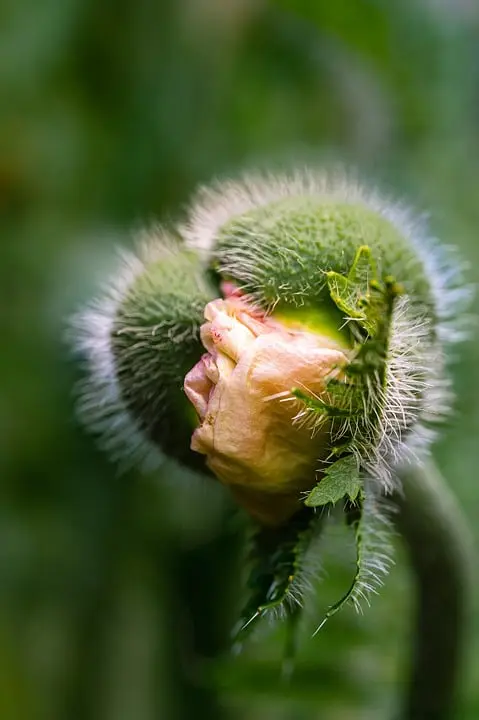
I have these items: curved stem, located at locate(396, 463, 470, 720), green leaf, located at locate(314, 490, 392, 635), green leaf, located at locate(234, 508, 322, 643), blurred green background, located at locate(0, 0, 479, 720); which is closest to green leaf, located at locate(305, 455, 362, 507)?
green leaf, located at locate(314, 490, 392, 635)

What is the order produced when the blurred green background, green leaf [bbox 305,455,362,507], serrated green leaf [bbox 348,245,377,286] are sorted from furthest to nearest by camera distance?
the blurred green background < serrated green leaf [bbox 348,245,377,286] < green leaf [bbox 305,455,362,507]

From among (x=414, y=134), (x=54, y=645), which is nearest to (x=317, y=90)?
(x=414, y=134)

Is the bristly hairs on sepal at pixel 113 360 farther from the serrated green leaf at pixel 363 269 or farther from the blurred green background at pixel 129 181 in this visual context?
the blurred green background at pixel 129 181

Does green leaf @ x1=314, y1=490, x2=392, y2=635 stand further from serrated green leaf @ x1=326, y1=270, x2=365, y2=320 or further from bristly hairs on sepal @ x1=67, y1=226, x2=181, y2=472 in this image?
bristly hairs on sepal @ x1=67, y1=226, x2=181, y2=472

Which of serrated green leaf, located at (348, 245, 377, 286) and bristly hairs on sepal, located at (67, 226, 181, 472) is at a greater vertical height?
serrated green leaf, located at (348, 245, 377, 286)

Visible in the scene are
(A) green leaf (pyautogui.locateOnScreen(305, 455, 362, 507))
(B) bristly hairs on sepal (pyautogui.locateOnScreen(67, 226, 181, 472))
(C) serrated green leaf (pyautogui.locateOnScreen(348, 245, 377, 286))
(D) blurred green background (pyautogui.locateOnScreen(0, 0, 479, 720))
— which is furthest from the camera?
(D) blurred green background (pyautogui.locateOnScreen(0, 0, 479, 720))

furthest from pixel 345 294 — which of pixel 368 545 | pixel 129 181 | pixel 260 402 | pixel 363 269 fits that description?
pixel 129 181
